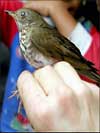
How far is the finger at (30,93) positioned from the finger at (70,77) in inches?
0.8

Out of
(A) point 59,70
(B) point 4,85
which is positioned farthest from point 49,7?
(A) point 59,70

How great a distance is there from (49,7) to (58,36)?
0.29 metres

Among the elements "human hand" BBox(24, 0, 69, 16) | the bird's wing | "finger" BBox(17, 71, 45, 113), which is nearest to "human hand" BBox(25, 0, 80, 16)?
"human hand" BBox(24, 0, 69, 16)

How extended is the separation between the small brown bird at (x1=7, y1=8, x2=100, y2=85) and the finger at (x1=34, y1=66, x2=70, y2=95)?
154 millimetres

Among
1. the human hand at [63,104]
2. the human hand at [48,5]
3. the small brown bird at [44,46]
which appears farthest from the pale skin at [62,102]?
the human hand at [48,5]

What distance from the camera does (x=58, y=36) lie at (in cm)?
59

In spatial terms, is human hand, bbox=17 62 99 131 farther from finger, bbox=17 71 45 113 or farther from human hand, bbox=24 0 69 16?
human hand, bbox=24 0 69 16

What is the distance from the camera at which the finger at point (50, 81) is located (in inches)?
14.3

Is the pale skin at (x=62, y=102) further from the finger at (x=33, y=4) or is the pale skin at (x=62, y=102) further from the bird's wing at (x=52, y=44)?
the finger at (x=33, y=4)

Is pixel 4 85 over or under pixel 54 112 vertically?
under

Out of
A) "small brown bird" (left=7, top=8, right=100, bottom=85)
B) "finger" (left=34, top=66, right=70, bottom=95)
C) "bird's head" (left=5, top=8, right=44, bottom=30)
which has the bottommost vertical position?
"small brown bird" (left=7, top=8, right=100, bottom=85)

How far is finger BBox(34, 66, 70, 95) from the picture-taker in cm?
36

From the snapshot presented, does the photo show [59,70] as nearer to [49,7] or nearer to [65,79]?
[65,79]

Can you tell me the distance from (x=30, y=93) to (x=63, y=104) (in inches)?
1.6
